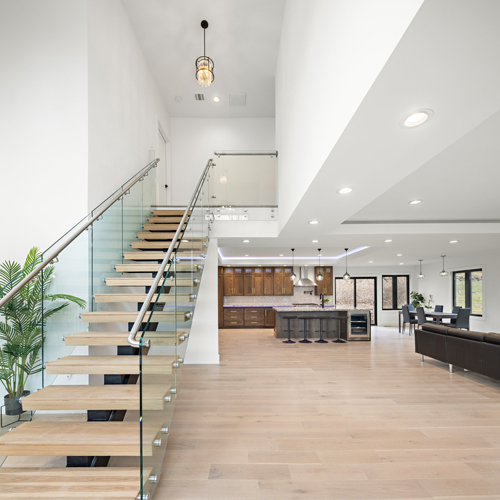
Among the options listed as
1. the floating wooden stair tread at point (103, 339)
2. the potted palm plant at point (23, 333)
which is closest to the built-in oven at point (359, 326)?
the floating wooden stair tread at point (103, 339)

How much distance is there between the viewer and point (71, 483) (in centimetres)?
226

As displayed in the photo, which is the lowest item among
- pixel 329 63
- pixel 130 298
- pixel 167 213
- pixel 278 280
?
pixel 278 280

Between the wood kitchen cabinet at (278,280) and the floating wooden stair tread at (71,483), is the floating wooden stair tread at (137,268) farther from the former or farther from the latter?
the wood kitchen cabinet at (278,280)

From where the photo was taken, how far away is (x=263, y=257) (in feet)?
42.7

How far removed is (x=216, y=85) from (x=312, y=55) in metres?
5.90

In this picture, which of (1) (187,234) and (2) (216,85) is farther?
(2) (216,85)

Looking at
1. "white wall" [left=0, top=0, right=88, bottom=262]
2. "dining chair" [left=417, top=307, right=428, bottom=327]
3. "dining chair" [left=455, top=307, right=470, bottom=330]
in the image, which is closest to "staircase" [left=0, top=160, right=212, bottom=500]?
"white wall" [left=0, top=0, right=88, bottom=262]

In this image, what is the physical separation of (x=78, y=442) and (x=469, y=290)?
1300cm

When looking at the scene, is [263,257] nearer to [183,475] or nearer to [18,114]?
[18,114]

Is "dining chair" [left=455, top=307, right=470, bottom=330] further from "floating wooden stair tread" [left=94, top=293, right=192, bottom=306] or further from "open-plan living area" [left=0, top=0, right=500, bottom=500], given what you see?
"floating wooden stair tread" [left=94, top=293, right=192, bottom=306]

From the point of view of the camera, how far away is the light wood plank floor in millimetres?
2723

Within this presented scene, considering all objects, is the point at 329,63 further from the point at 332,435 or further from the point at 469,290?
the point at 469,290

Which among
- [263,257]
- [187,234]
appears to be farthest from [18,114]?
[263,257]

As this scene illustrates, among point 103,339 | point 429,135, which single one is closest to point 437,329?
point 429,135
